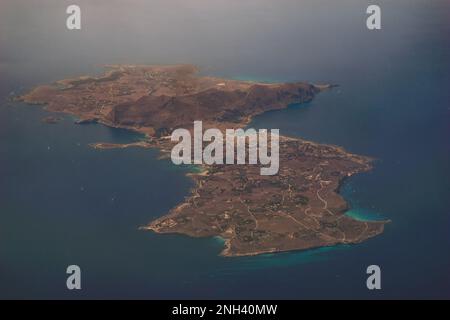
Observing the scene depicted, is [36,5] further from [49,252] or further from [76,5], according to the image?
[49,252]

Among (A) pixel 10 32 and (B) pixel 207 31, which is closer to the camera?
(A) pixel 10 32

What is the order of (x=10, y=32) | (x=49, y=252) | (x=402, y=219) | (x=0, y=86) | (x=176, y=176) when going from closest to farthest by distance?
(x=49, y=252) → (x=402, y=219) → (x=176, y=176) → (x=0, y=86) → (x=10, y=32)

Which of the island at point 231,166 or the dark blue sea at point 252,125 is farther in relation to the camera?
the island at point 231,166

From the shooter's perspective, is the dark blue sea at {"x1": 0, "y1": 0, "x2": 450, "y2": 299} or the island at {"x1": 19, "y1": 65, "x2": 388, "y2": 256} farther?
the island at {"x1": 19, "y1": 65, "x2": 388, "y2": 256}

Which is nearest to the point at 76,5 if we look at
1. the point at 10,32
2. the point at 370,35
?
the point at 10,32
